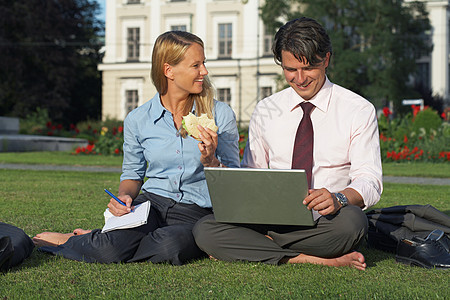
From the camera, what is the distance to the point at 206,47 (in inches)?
1454

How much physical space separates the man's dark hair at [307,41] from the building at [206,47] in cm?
3005

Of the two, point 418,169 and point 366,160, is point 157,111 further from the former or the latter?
point 418,169

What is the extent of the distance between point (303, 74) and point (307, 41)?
8.3 inches

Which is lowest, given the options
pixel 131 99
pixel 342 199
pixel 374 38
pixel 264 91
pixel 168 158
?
pixel 342 199

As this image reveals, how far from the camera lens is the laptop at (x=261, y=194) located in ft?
11.2

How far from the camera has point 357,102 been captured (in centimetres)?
409

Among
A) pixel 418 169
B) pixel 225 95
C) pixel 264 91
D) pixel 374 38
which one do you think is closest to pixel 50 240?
pixel 418 169

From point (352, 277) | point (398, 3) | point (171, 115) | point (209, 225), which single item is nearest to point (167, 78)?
point (171, 115)

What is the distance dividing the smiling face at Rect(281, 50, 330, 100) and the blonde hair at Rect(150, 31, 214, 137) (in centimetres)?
61

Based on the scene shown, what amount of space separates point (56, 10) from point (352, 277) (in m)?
33.7

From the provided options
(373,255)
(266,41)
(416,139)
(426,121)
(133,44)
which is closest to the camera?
(373,255)

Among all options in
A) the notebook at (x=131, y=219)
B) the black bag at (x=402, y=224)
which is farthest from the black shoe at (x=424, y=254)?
the notebook at (x=131, y=219)

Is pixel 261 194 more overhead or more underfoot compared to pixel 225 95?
more underfoot

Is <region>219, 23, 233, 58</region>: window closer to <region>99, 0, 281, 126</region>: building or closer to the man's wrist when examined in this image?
<region>99, 0, 281, 126</region>: building
